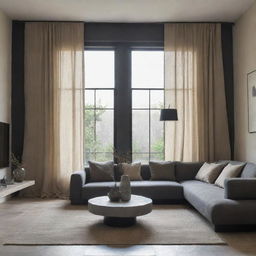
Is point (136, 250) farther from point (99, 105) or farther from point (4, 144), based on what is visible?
point (99, 105)

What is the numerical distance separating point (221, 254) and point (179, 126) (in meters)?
3.76

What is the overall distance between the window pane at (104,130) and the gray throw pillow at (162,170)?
1050mm

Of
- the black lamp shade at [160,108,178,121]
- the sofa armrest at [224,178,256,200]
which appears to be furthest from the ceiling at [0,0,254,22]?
the sofa armrest at [224,178,256,200]

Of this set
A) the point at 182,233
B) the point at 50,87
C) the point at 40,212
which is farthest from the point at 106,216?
the point at 50,87

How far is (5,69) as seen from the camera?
6.61 meters

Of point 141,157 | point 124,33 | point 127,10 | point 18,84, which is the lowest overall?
point 141,157

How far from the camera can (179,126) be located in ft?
22.8

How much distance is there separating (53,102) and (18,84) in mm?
849

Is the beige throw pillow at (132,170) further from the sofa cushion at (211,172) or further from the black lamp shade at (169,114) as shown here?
the sofa cushion at (211,172)

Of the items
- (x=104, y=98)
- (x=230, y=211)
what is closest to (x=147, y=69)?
(x=104, y=98)

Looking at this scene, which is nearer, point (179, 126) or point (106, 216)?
point (106, 216)

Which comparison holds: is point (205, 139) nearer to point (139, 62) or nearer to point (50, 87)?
point (139, 62)

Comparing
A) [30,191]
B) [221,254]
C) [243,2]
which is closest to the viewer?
[221,254]

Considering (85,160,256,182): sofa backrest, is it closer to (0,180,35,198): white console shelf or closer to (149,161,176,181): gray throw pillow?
(149,161,176,181): gray throw pillow
